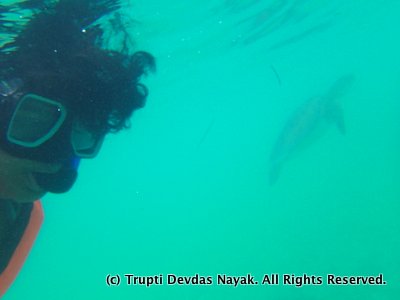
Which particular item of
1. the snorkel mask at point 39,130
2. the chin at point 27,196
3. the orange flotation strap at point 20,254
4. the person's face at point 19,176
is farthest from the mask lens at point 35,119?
the orange flotation strap at point 20,254

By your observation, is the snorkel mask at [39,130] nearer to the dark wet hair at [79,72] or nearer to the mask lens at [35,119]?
the mask lens at [35,119]

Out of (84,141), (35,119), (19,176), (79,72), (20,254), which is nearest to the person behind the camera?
(19,176)

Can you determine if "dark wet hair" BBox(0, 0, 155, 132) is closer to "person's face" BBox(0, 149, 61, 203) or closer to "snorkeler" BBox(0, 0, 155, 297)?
"snorkeler" BBox(0, 0, 155, 297)

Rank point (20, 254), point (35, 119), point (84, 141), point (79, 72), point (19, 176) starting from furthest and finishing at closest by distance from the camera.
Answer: point (20, 254)
point (84, 141)
point (79, 72)
point (35, 119)
point (19, 176)

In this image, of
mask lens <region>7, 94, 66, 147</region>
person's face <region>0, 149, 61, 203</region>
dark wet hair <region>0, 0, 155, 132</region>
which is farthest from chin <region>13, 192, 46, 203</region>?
dark wet hair <region>0, 0, 155, 132</region>

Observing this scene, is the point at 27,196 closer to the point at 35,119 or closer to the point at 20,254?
the point at 35,119

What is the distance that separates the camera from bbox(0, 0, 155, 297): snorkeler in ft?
9.97

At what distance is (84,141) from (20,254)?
1.20m

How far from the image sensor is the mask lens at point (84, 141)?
3516mm


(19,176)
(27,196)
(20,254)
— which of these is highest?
(19,176)

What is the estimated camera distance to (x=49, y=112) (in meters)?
3.17

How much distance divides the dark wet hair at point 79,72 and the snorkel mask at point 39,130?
0.10 metres

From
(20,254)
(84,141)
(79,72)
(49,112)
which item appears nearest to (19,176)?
(49,112)

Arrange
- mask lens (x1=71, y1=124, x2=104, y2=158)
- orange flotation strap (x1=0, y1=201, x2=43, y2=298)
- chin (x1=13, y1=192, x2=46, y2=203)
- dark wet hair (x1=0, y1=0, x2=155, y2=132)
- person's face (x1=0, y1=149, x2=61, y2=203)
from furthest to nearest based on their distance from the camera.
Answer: orange flotation strap (x1=0, y1=201, x2=43, y2=298) < mask lens (x1=71, y1=124, x2=104, y2=158) < dark wet hair (x1=0, y1=0, x2=155, y2=132) < chin (x1=13, y1=192, x2=46, y2=203) < person's face (x1=0, y1=149, x2=61, y2=203)
